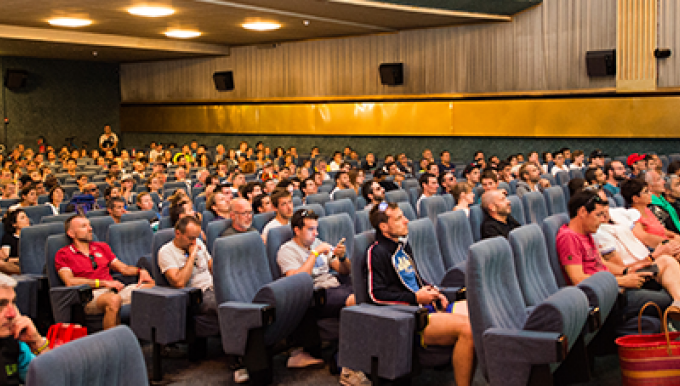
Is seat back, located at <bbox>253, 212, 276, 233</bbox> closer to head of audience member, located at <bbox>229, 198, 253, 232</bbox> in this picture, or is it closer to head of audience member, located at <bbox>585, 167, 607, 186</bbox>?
head of audience member, located at <bbox>229, 198, 253, 232</bbox>

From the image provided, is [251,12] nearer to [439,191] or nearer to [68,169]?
[68,169]

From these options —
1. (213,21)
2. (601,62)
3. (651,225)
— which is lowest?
(651,225)

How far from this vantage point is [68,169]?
14156 mm

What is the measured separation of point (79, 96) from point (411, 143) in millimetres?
13648

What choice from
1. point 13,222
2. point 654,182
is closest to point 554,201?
point 654,182

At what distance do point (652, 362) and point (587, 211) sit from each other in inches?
55.3

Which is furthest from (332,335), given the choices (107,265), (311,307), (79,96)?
(79,96)

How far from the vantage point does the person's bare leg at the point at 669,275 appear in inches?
181

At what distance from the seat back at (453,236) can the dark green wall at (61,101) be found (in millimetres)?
21144

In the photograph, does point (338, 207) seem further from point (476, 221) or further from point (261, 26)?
point (261, 26)

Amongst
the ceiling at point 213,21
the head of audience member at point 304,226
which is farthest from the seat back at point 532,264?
the ceiling at point 213,21

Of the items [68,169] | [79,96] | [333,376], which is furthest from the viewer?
[79,96]

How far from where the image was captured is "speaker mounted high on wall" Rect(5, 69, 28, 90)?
2245 centimetres

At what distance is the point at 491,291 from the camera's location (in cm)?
362
